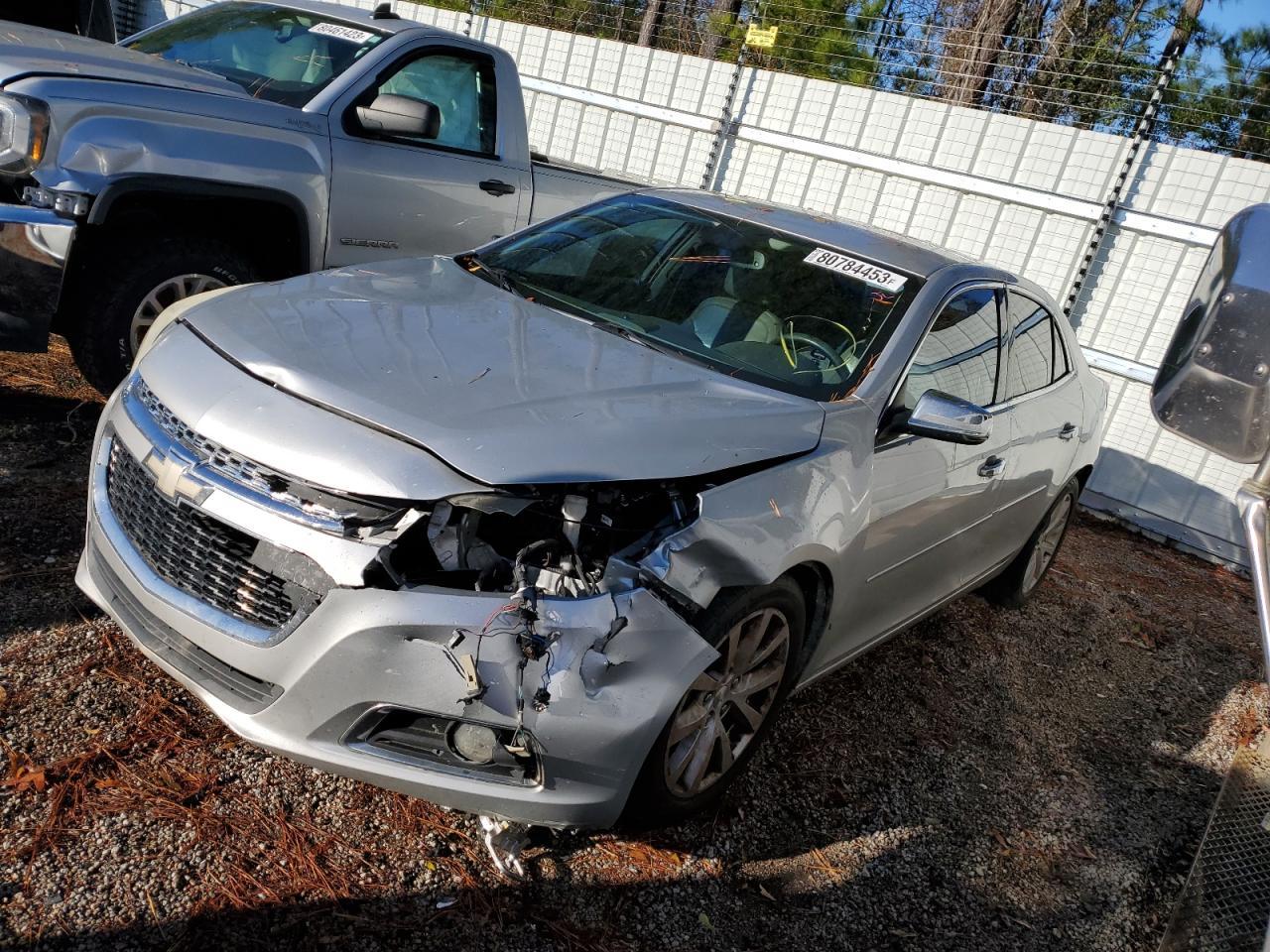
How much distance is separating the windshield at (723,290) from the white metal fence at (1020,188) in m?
4.68

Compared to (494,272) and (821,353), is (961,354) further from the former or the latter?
(494,272)

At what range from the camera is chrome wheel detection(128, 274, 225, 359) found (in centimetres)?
427

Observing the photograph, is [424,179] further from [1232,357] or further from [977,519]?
[1232,357]

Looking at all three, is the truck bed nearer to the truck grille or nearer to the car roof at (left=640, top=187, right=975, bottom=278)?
the car roof at (left=640, top=187, right=975, bottom=278)

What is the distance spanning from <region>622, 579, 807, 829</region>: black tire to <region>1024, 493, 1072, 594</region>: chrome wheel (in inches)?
98.6

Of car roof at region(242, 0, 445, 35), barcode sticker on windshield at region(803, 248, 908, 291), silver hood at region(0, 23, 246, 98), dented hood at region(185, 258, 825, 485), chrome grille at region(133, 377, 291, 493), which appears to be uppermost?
car roof at region(242, 0, 445, 35)

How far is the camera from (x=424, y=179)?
5238 millimetres

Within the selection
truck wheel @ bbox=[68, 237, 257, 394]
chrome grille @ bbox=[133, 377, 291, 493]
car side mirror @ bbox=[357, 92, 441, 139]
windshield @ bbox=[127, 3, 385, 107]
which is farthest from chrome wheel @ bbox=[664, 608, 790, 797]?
windshield @ bbox=[127, 3, 385, 107]

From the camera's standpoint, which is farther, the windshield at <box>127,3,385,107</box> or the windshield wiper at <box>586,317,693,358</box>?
the windshield at <box>127,3,385,107</box>

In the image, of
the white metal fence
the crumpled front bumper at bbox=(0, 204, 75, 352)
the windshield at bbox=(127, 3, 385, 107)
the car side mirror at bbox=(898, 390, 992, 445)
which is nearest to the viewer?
the car side mirror at bbox=(898, 390, 992, 445)

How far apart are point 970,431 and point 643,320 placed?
1134 mm

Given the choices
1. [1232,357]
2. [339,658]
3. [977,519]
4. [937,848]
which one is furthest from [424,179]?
[1232,357]

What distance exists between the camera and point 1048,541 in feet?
17.6

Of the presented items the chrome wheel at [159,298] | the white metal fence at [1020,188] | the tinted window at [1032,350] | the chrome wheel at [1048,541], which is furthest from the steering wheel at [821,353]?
the white metal fence at [1020,188]
